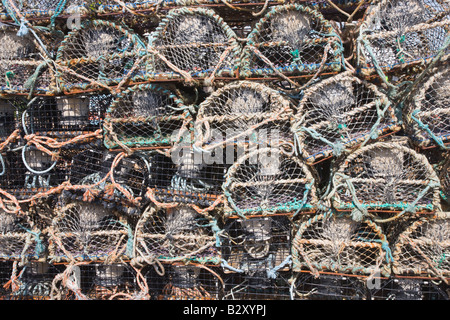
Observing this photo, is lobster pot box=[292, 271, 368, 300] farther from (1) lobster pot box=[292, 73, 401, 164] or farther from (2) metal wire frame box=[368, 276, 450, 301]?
(1) lobster pot box=[292, 73, 401, 164]

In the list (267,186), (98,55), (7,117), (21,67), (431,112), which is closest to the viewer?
(431,112)

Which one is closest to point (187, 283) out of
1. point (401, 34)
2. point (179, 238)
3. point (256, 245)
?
point (179, 238)

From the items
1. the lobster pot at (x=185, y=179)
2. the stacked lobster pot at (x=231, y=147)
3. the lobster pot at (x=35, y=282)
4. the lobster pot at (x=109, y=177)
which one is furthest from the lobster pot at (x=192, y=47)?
the lobster pot at (x=35, y=282)

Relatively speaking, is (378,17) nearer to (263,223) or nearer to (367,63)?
(367,63)

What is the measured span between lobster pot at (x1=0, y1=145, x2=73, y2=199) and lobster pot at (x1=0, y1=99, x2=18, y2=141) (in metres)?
0.15

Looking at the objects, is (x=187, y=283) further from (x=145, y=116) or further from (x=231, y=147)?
(x=145, y=116)

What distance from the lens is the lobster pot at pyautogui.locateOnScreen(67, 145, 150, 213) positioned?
7.04 ft

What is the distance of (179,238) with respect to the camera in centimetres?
218

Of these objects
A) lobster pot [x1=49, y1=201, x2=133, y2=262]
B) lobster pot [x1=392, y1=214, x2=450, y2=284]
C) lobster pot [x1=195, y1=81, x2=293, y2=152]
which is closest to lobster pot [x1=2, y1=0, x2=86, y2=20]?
lobster pot [x1=195, y1=81, x2=293, y2=152]

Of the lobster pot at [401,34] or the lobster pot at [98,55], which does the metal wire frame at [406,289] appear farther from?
the lobster pot at [98,55]

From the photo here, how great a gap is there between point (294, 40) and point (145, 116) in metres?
0.99

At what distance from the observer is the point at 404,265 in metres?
2.06

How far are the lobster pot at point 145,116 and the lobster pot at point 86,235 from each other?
0.45 m

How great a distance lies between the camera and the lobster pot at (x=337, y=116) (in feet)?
6.63
